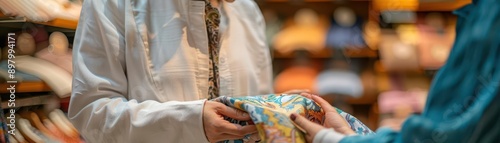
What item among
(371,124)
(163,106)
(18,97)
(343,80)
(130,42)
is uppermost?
(130,42)

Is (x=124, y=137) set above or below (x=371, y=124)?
above

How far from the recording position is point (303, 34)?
127 inches

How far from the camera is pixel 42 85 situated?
212cm

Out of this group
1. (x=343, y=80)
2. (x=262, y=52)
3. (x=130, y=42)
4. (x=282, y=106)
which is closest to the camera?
(x=282, y=106)

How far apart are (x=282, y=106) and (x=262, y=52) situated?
0.51 m

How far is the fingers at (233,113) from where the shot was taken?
111 centimetres

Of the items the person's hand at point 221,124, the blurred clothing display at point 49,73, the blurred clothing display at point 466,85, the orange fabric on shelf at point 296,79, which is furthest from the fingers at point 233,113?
the orange fabric on shelf at point 296,79

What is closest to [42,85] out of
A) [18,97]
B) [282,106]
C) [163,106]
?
[18,97]

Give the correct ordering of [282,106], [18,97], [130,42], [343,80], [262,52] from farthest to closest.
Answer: [343,80]
[18,97]
[262,52]
[130,42]
[282,106]

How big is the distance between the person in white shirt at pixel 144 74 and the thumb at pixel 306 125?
176 millimetres

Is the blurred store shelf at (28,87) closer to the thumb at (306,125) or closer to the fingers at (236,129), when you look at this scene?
the fingers at (236,129)

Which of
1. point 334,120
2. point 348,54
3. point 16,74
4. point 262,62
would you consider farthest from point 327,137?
point 348,54

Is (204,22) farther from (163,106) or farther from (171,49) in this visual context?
(163,106)

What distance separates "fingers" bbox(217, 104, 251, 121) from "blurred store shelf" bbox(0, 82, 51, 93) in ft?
3.29
